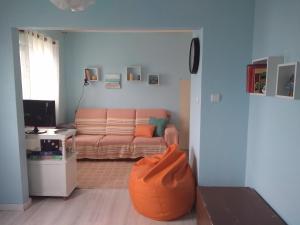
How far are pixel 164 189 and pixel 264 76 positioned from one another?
145cm

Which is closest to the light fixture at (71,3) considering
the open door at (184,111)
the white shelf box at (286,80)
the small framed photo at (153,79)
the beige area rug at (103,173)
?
the white shelf box at (286,80)

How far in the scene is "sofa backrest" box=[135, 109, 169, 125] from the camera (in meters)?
4.87

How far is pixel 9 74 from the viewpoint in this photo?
2.52 m

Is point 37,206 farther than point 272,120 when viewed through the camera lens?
Yes

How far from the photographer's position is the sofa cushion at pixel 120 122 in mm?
4805

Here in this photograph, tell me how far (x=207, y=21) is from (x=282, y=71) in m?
1.08

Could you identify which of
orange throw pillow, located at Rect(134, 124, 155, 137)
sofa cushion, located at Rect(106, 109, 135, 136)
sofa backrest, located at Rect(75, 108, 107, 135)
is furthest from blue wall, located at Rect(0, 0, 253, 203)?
sofa cushion, located at Rect(106, 109, 135, 136)

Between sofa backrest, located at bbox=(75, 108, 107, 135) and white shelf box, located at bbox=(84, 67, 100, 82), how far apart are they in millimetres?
760

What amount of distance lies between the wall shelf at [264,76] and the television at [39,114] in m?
2.36

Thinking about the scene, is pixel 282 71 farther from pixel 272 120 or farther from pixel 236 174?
pixel 236 174

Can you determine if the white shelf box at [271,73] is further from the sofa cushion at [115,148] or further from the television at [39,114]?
the sofa cushion at [115,148]

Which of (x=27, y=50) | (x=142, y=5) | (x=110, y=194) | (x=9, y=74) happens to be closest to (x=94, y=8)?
(x=142, y=5)

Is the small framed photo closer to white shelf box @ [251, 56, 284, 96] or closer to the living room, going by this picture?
the living room

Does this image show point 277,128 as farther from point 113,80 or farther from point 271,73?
point 113,80
